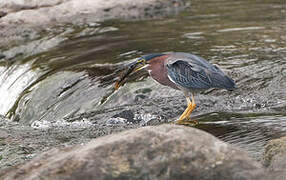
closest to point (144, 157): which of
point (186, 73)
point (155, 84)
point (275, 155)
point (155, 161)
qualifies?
point (155, 161)

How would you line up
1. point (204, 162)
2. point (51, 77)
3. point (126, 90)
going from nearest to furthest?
point (204, 162) < point (126, 90) < point (51, 77)

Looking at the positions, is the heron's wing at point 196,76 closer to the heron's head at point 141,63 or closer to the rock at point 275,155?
the heron's head at point 141,63

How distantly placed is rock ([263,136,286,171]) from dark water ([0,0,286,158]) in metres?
0.27

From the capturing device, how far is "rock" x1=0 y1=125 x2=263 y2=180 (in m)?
3.50

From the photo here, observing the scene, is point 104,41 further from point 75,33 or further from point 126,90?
point 126,90

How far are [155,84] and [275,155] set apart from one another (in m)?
3.55

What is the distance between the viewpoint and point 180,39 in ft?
32.8

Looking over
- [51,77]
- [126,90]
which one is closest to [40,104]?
[51,77]

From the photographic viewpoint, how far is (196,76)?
605 cm

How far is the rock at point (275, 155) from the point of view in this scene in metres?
4.16

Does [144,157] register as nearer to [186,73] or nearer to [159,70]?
[186,73]

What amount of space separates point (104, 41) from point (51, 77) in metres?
2.16

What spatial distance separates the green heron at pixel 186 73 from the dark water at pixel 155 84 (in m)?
0.40

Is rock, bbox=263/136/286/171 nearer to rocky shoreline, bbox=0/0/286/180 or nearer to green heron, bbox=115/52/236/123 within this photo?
rocky shoreline, bbox=0/0/286/180
